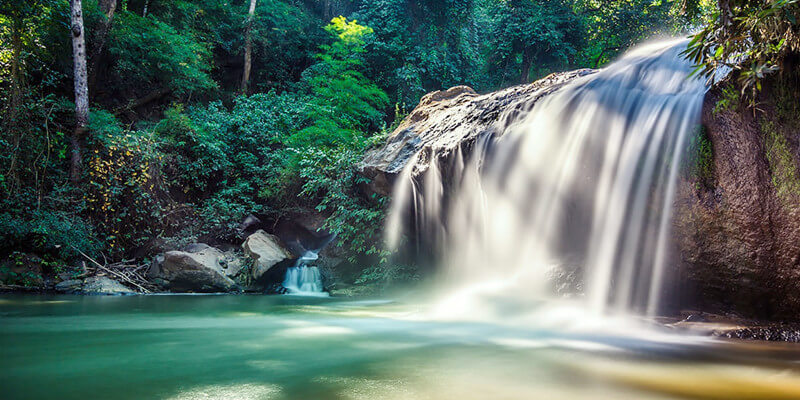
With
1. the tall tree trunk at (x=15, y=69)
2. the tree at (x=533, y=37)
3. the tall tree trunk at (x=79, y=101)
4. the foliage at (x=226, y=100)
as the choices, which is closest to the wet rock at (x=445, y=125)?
the foliage at (x=226, y=100)

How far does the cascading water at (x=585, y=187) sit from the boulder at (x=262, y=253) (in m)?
4.49

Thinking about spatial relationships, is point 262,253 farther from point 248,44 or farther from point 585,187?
point 248,44

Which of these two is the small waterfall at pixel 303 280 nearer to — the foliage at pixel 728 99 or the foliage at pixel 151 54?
the foliage at pixel 151 54

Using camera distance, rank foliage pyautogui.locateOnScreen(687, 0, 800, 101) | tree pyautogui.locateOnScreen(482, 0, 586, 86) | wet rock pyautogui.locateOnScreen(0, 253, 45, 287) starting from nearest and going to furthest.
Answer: foliage pyautogui.locateOnScreen(687, 0, 800, 101), wet rock pyautogui.locateOnScreen(0, 253, 45, 287), tree pyautogui.locateOnScreen(482, 0, 586, 86)

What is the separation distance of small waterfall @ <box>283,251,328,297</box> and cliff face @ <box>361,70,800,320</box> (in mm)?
7509

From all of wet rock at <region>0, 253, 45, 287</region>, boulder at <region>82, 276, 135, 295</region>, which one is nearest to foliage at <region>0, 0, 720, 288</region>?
wet rock at <region>0, 253, 45, 287</region>

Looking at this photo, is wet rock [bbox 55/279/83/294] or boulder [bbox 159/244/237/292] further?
boulder [bbox 159/244/237/292]

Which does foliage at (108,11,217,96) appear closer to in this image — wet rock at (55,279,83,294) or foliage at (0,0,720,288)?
foliage at (0,0,720,288)

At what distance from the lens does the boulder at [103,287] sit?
9.37m

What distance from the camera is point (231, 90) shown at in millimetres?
20188

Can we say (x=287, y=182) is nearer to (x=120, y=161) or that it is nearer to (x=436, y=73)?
(x=120, y=161)

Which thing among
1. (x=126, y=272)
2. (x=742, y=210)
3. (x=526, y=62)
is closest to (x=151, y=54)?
(x=126, y=272)

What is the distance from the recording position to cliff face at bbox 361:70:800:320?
447 centimetres

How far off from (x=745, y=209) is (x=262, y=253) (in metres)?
9.20
